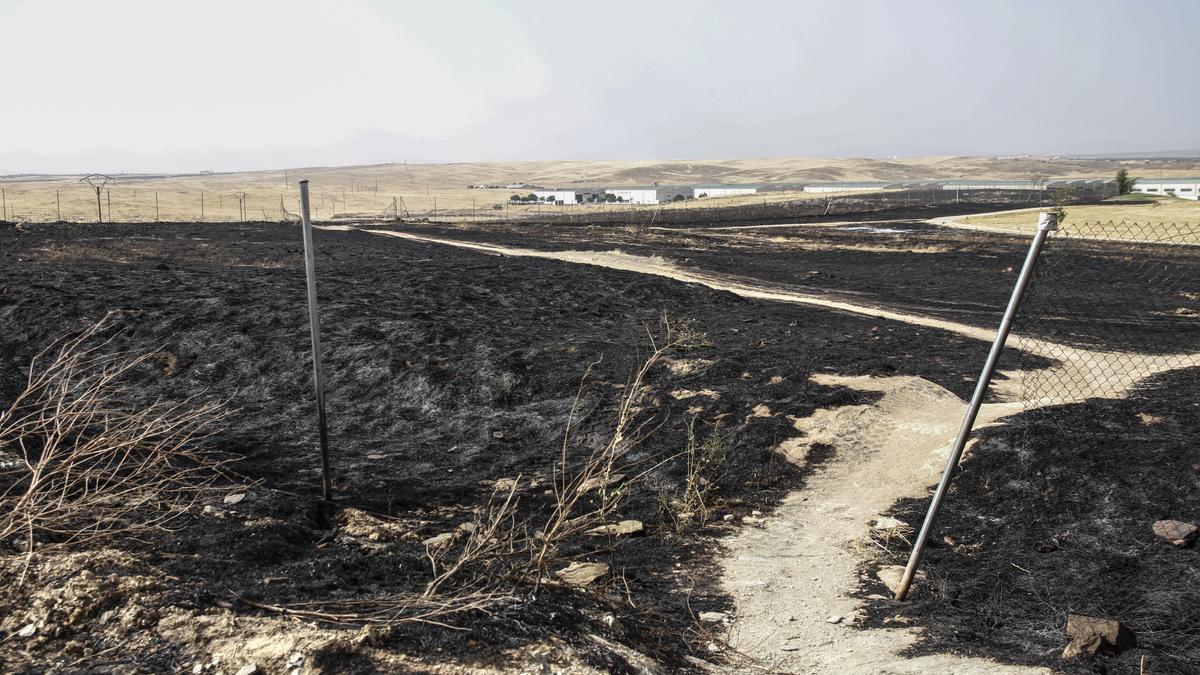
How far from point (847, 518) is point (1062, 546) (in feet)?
5.46

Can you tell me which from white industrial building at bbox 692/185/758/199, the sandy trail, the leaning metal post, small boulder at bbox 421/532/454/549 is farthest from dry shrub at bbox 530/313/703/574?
white industrial building at bbox 692/185/758/199

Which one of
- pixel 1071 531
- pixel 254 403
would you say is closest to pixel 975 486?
pixel 1071 531

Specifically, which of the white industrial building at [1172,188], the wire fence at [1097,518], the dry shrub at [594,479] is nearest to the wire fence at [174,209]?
the dry shrub at [594,479]

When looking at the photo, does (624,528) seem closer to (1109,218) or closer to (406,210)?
(1109,218)

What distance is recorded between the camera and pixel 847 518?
7133mm

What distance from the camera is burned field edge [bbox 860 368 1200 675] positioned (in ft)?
15.4

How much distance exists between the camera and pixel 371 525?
6.32m

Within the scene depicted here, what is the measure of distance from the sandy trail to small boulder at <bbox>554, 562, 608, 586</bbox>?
911 mm

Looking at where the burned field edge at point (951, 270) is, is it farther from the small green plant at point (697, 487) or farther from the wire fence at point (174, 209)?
the wire fence at point (174, 209)

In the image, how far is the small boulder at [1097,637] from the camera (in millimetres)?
4418

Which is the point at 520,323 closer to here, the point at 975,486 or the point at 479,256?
the point at 975,486

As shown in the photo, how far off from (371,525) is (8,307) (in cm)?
1077

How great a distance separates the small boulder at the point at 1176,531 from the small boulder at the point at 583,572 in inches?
153

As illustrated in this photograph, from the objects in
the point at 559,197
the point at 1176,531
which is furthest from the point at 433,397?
the point at 559,197
